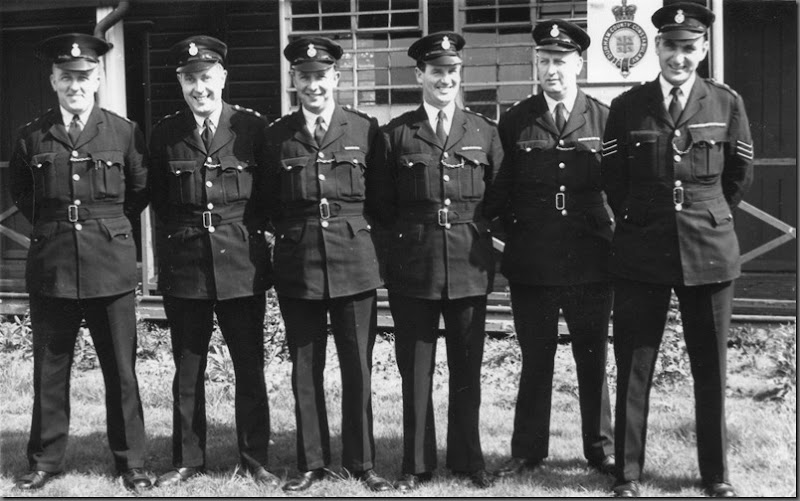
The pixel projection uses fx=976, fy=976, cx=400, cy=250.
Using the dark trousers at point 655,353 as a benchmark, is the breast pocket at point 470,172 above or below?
above

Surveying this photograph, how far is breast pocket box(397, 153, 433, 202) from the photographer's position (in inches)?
173

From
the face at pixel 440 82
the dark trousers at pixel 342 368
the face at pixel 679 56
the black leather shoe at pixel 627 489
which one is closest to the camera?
the face at pixel 679 56

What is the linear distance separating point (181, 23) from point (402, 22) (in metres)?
2.64

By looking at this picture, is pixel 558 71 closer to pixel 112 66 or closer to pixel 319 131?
pixel 319 131

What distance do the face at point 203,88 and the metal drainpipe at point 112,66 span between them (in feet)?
12.0

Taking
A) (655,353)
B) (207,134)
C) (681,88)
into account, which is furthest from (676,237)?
(207,134)

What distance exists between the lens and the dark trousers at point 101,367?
4.57 m

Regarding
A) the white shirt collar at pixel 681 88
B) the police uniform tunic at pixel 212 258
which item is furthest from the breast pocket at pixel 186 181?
the white shirt collar at pixel 681 88

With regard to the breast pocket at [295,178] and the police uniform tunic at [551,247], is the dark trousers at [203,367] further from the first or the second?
the police uniform tunic at [551,247]

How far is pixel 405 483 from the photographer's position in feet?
14.6

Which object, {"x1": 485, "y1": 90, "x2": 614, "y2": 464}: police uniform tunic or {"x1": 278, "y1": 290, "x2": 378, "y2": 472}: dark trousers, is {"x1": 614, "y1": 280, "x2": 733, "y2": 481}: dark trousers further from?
{"x1": 278, "y1": 290, "x2": 378, "y2": 472}: dark trousers

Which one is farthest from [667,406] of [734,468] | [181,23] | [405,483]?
[181,23]

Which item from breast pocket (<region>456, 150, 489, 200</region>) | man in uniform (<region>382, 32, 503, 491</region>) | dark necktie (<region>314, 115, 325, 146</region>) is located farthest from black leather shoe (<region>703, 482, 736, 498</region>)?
dark necktie (<region>314, 115, 325, 146</region>)

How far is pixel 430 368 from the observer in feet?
14.8
